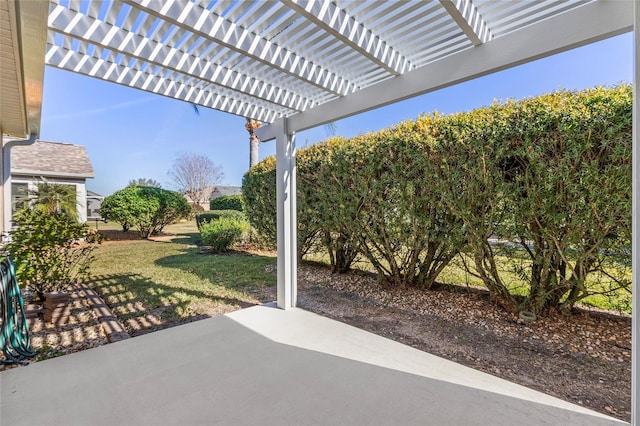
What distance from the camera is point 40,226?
3.78m

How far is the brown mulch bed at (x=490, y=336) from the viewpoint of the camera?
257 cm

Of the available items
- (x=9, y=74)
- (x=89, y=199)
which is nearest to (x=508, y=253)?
(x=9, y=74)

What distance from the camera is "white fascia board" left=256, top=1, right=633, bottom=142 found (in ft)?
6.40

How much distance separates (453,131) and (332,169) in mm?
2204

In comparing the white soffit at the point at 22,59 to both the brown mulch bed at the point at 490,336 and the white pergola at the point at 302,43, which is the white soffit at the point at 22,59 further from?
the brown mulch bed at the point at 490,336

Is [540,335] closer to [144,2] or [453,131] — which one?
[453,131]

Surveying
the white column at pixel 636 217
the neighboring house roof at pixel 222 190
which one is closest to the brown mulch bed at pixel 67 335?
the white column at pixel 636 217

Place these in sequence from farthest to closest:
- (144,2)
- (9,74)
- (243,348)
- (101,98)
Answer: (101,98) < (243,348) < (9,74) < (144,2)

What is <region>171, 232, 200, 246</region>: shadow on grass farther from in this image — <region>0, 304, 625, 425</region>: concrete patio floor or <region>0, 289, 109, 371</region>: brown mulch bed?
<region>0, 304, 625, 425</region>: concrete patio floor

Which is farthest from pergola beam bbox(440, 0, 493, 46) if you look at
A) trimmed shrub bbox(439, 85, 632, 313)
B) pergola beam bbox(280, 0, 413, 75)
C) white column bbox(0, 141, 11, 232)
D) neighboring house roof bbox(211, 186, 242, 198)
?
neighboring house roof bbox(211, 186, 242, 198)

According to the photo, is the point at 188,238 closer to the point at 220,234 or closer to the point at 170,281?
the point at 220,234

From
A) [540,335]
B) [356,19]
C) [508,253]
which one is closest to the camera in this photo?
[356,19]

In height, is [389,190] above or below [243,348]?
above

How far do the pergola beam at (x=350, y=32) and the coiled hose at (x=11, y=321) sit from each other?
3.27m
